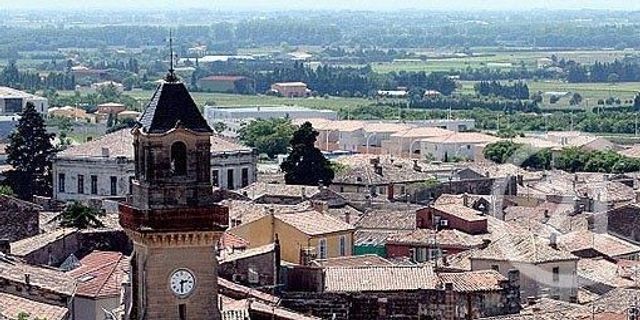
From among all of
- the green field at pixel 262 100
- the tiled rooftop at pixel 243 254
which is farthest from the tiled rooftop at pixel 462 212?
the green field at pixel 262 100

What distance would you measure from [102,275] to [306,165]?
30122 mm

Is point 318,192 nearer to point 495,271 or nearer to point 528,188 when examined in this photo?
point 528,188

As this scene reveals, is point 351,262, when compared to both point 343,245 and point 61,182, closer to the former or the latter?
point 343,245

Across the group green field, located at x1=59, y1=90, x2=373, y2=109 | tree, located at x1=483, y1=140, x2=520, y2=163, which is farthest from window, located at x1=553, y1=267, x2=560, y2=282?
green field, located at x1=59, y1=90, x2=373, y2=109

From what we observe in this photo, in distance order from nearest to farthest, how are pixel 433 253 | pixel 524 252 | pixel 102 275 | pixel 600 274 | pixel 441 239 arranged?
pixel 102 275
pixel 524 252
pixel 600 274
pixel 433 253
pixel 441 239

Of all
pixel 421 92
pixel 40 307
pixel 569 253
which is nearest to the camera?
pixel 40 307

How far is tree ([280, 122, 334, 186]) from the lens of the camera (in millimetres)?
61250

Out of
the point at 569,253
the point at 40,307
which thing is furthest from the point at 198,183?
the point at 569,253

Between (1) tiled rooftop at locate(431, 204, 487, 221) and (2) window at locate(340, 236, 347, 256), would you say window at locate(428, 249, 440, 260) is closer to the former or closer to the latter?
(2) window at locate(340, 236, 347, 256)

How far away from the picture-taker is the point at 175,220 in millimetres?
23406

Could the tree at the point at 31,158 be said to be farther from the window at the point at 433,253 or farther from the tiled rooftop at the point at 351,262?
the tiled rooftop at the point at 351,262

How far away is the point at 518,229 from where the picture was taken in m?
44.1

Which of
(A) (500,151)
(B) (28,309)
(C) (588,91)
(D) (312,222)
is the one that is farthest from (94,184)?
(C) (588,91)

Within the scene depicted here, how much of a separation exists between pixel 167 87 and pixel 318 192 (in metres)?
31.6
